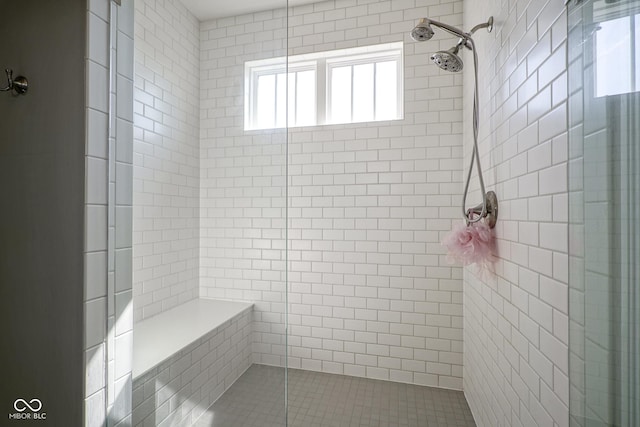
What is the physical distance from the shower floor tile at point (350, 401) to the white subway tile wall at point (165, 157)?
1.67 ft

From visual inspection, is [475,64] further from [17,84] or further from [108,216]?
[17,84]

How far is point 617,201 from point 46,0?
1678mm

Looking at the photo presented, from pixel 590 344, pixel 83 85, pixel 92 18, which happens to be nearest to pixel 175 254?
pixel 83 85

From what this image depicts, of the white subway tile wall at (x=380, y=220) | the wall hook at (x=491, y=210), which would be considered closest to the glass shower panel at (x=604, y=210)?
the wall hook at (x=491, y=210)

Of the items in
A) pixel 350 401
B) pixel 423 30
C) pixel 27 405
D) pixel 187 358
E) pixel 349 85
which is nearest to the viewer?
pixel 27 405

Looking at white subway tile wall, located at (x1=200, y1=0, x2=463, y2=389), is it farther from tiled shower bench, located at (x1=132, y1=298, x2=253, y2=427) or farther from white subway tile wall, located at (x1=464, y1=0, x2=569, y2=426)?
tiled shower bench, located at (x1=132, y1=298, x2=253, y2=427)

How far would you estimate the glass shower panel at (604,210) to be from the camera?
535 millimetres

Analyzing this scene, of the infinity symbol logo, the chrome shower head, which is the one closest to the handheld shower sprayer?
the chrome shower head

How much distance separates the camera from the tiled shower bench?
3.71 ft

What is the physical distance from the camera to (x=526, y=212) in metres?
1.17

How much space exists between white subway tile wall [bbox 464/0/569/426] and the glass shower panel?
0.19 meters

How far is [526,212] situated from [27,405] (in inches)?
73.6

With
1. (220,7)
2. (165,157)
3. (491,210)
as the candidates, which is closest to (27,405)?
(165,157)

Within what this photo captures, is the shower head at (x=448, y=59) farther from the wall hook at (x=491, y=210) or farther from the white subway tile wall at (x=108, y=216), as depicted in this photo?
the white subway tile wall at (x=108, y=216)
